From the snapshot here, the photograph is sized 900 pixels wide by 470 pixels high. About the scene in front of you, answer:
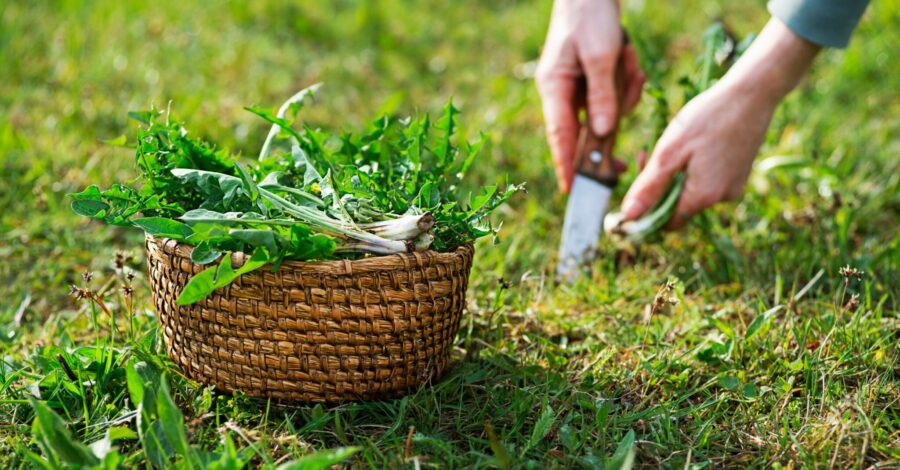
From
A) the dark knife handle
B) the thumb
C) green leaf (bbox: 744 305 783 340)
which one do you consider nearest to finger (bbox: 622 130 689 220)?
the dark knife handle

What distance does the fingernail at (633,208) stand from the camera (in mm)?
2508

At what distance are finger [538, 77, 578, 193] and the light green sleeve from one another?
719mm

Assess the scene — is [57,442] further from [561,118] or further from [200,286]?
[561,118]

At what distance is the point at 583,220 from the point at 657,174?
29 cm

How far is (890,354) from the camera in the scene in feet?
6.59

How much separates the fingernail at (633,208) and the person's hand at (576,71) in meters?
0.24

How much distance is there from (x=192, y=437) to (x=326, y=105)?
8.34 ft

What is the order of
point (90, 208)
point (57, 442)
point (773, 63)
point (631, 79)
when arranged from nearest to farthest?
point (57, 442), point (90, 208), point (773, 63), point (631, 79)

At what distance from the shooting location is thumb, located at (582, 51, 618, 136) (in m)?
2.55

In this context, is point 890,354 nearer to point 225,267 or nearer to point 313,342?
point 313,342

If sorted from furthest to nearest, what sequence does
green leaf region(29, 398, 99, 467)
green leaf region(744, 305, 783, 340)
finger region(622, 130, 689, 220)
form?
finger region(622, 130, 689, 220), green leaf region(744, 305, 783, 340), green leaf region(29, 398, 99, 467)

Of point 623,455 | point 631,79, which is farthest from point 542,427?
point 631,79

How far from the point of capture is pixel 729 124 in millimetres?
2279

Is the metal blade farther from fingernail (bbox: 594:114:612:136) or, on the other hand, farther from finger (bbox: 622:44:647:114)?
finger (bbox: 622:44:647:114)
